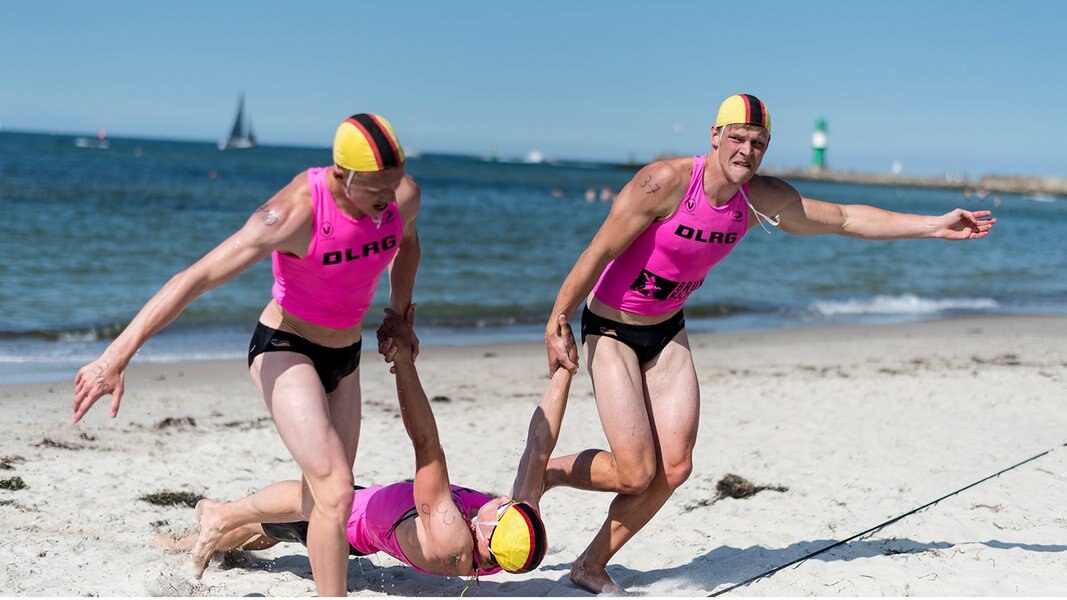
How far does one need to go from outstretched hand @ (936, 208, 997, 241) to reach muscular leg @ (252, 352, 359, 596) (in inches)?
129

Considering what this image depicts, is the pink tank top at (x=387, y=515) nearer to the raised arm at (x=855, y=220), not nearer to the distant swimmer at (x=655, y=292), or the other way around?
the distant swimmer at (x=655, y=292)

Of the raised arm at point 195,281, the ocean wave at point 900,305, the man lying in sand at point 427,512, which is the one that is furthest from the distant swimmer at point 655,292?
the ocean wave at point 900,305

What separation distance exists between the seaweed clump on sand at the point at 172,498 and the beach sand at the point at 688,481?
66mm

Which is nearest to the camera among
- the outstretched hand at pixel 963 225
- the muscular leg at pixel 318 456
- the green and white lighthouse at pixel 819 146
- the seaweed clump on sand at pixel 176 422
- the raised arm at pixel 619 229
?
the muscular leg at pixel 318 456

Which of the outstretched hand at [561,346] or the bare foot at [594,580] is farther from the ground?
the outstretched hand at [561,346]

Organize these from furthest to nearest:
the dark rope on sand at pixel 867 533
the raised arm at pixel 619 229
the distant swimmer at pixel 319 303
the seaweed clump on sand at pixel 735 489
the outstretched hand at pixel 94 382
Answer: the seaweed clump on sand at pixel 735 489 < the dark rope on sand at pixel 867 533 < the raised arm at pixel 619 229 < the distant swimmer at pixel 319 303 < the outstretched hand at pixel 94 382

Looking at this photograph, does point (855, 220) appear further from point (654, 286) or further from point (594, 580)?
point (594, 580)

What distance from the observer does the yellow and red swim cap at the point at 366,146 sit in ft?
12.8

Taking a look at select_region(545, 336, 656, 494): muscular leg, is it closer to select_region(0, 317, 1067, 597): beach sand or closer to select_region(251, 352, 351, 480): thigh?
select_region(0, 317, 1067, 597): beach sand

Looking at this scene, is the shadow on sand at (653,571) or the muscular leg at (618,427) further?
the shadow on sand at (653,571)

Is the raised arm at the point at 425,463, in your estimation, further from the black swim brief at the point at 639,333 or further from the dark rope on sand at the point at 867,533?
the dark rope on sand at the point at 867,533

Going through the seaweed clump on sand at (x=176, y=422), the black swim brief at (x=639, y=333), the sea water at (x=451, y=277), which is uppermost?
the black swim brief at (x=639, y=333)

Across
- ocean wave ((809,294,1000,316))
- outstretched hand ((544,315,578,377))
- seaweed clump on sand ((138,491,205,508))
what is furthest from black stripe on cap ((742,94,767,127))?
ocean wave ((809,294,1000,316))

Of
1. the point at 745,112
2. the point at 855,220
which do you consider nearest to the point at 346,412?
the point at 745,112
